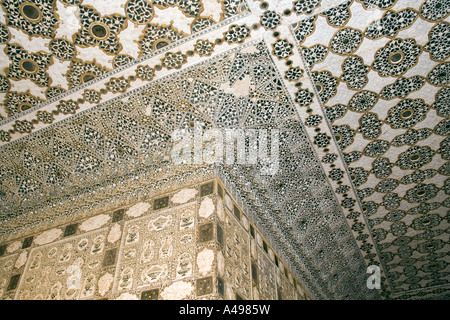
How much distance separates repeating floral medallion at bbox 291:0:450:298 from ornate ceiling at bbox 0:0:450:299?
0.01 metres

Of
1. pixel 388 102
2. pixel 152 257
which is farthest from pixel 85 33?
pixel 388 102

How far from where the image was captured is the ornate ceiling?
2.28m

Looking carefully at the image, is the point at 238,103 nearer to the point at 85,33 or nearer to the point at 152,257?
the point at 85,33

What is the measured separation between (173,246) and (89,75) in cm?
135

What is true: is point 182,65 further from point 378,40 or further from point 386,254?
point 386,254

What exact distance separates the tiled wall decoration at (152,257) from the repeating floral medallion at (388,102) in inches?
43.8

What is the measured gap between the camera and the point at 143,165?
3.04 metres

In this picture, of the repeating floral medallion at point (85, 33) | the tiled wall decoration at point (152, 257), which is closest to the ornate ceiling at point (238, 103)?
the repeating floral medallion at point (85, 33)

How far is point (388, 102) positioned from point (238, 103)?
3.93 feet

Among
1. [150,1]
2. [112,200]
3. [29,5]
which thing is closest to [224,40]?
[150,1]

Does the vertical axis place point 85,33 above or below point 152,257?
above

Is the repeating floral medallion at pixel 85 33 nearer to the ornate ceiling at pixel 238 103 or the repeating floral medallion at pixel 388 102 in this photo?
the ornate ceiling at pixel 238 103

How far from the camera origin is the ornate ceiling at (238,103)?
2279mm

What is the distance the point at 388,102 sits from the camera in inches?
111
